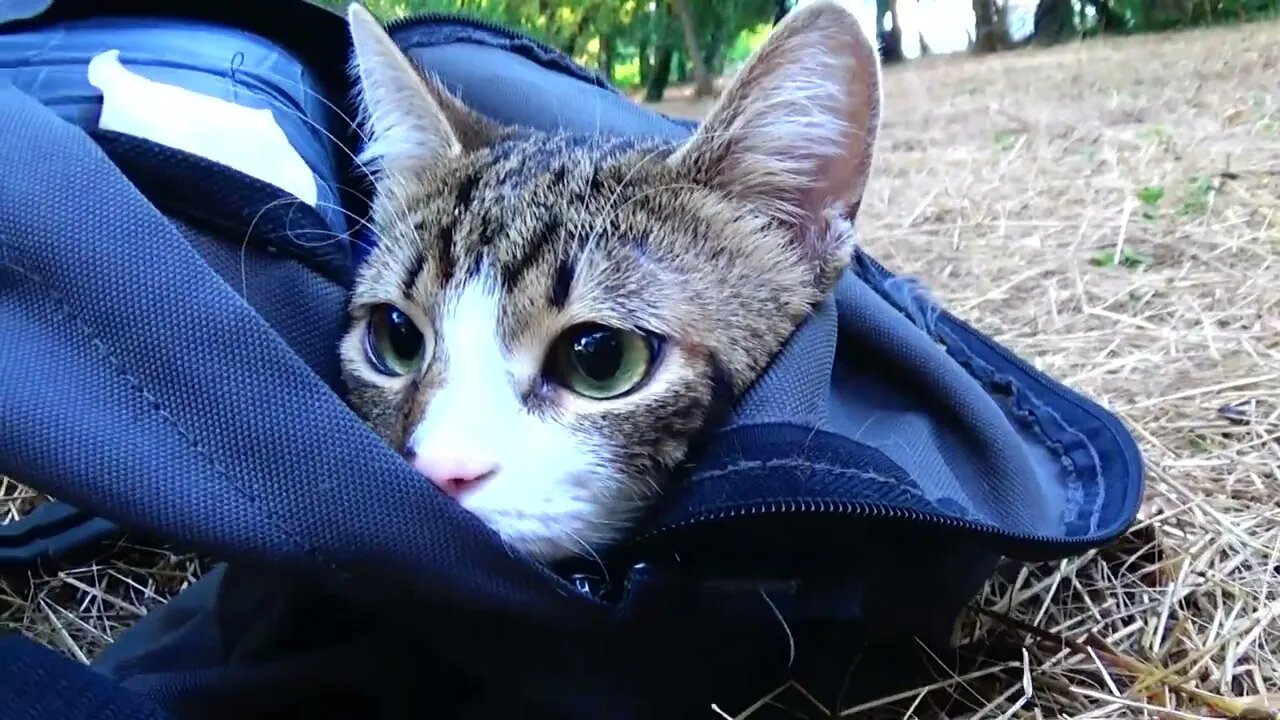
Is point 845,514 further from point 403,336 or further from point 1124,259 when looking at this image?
point 1124,259

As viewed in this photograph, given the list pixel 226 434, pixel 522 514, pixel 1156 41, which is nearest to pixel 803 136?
pixel 522 514

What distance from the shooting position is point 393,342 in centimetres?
114

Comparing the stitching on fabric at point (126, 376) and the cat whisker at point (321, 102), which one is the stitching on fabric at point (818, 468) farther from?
the cat whisker at point (321, 102)

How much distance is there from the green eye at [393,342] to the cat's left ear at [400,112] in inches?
9.5

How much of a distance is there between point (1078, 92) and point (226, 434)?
203 inches

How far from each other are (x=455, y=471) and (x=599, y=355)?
7.8 inches

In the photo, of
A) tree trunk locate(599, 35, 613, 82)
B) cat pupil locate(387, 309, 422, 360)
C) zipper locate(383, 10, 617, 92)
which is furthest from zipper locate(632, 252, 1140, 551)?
tree trunk locate(599, 35, 613, 82)

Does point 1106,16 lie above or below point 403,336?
below

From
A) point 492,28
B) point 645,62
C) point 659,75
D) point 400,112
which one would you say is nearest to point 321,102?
point 400,112

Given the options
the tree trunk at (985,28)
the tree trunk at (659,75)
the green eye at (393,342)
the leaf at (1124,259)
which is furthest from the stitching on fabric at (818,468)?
the tree trunk at (985,28)

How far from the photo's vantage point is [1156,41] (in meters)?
7.30

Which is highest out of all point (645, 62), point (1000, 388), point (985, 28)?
point (1000, 388)

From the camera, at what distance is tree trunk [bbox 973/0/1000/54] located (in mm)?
9625

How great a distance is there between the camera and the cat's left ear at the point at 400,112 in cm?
123
